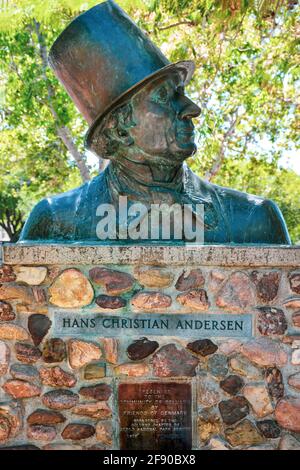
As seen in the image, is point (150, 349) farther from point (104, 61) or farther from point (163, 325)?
point (104, 61)

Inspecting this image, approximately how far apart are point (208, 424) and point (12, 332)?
1.25m

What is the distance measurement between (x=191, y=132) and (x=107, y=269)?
1124 mm

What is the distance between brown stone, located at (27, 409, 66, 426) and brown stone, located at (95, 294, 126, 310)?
678mm

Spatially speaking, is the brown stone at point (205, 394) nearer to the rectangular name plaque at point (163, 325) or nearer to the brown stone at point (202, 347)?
the brown stone at point (202, 347)

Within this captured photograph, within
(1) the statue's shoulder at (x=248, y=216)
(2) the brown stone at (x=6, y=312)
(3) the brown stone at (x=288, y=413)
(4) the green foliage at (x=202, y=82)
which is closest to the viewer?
(3) the brown stone at (x=288, y=413)

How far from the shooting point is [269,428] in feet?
15.1

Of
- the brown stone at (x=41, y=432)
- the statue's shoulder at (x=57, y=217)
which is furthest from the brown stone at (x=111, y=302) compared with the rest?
the brown stone at (x=41, y=432)

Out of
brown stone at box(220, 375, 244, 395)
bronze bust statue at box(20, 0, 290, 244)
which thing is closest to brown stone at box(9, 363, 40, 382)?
bronze bust statue at box(20, 0, 290, 244)

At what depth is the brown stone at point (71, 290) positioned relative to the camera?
466cm

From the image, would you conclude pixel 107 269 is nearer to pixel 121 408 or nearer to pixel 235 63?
pixel 121 408

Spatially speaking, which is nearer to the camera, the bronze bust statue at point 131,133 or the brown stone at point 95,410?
the brown stone at point 95,410

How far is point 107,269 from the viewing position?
4660mm

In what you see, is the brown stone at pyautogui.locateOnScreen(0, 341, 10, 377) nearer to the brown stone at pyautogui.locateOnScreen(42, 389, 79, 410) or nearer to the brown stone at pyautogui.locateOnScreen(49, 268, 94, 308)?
the brown stone at pyautogui.locateOnScreen(42, 389, 79, 410)

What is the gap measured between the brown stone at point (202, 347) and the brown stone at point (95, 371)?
513mm
